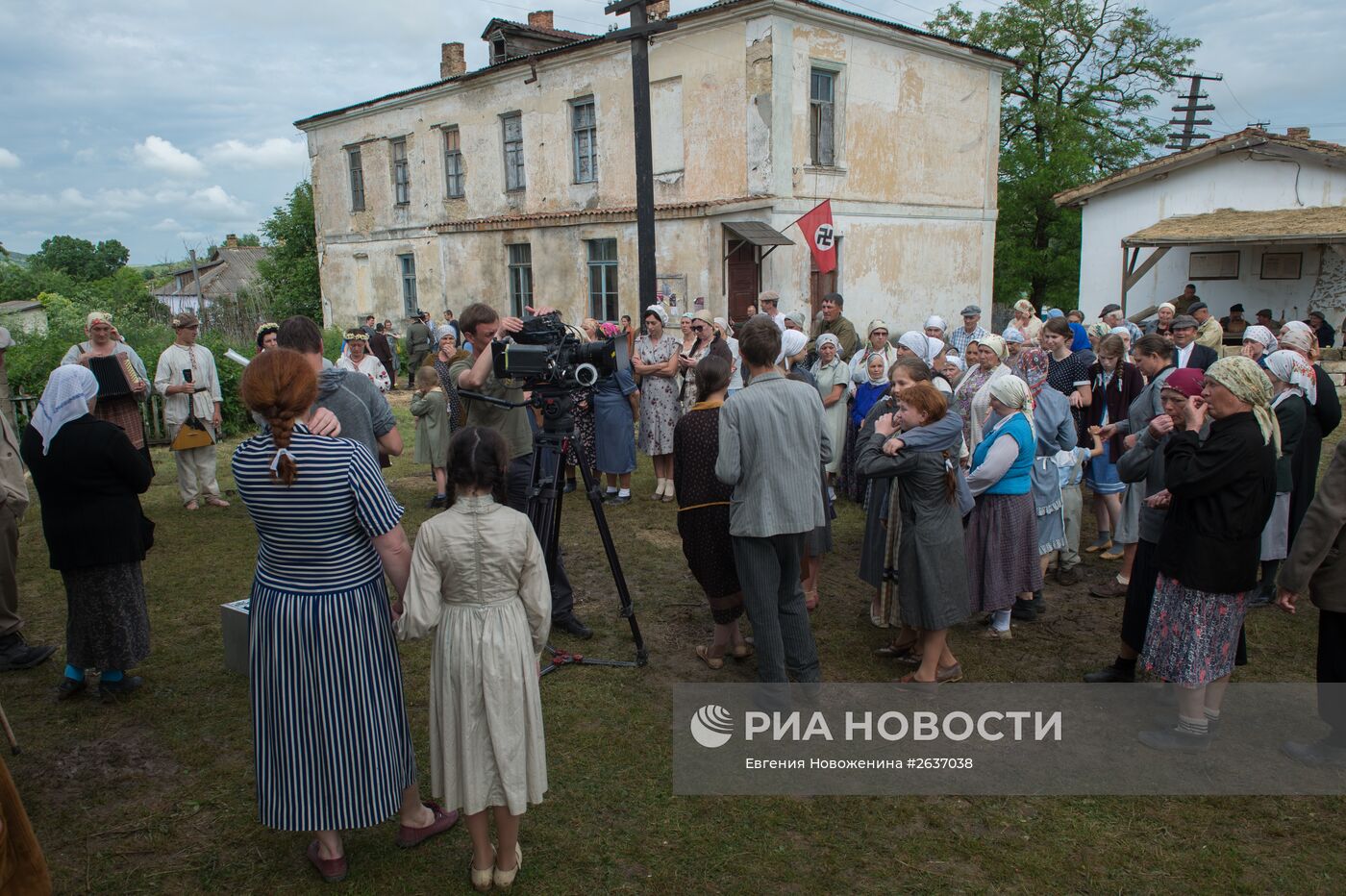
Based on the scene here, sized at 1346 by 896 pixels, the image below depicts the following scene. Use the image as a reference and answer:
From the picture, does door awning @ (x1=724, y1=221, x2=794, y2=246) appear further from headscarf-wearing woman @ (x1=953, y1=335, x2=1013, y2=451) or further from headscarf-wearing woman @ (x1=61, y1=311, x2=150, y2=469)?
headscarf-wearing woman @ (x1=61, y1=311, x2=150, y2=469)

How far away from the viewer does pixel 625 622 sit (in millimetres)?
5371

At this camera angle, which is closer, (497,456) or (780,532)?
(497,456)

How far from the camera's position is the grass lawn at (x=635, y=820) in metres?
3.07

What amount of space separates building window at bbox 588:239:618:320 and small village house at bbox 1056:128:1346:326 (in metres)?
10.6

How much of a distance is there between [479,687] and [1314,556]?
11.0ft

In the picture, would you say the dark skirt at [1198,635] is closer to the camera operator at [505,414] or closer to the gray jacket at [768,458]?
the gray jacket at [768,458]

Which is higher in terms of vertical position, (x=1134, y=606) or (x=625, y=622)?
(x=1134, y=606)

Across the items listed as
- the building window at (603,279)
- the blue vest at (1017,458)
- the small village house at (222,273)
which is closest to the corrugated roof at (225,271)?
the small village house at (222,273)

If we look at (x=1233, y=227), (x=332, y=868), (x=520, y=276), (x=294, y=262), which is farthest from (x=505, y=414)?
(x=294, y=262)

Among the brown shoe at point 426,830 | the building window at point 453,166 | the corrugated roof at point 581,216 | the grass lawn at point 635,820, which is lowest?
the grass lawn at point 635,820

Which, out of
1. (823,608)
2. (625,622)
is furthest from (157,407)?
(823,608)

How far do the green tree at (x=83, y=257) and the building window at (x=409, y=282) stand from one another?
51432mm

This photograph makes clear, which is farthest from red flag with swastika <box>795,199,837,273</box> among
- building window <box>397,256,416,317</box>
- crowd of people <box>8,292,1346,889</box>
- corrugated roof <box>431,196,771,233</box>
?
building window <box>397,256,416,317</box>

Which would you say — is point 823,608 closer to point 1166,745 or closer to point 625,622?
point 625,622
